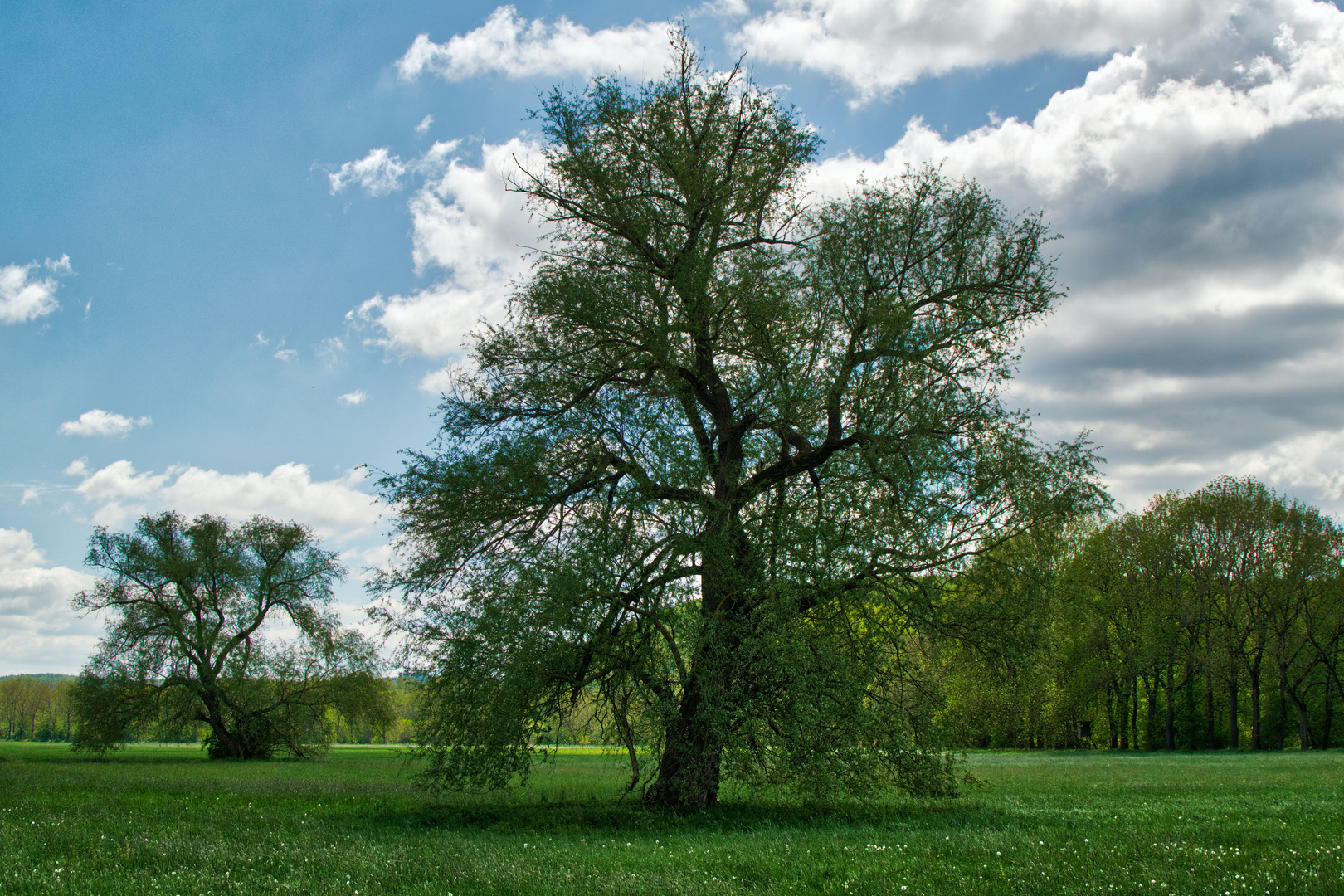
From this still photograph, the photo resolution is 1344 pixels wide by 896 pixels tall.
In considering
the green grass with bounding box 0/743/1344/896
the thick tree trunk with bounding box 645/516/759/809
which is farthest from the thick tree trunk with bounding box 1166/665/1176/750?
the thick tree trunk with bounding box 645/516/759/809

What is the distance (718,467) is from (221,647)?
3677 centimetres

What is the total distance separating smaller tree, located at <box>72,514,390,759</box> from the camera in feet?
134

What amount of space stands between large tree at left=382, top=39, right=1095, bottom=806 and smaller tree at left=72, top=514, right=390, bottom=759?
30.3 meters

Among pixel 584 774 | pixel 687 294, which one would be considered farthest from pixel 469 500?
pixel 584 774

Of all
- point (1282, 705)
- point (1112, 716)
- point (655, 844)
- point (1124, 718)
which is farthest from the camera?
point (1112, 716)

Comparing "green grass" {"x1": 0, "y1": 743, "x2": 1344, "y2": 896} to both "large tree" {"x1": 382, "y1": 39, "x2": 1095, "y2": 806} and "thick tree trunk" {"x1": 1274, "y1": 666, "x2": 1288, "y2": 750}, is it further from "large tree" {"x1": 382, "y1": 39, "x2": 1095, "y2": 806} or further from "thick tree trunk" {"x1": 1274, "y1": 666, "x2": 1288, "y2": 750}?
"thick tree trunk" {"x1": 1274, "y1": 666, "x2": 1288, "y2": 750}

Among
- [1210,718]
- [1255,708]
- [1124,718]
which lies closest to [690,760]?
[1255,708]

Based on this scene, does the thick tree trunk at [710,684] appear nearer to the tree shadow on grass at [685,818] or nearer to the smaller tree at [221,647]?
the tree shadow on grass at [685,818]

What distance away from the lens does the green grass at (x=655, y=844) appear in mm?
9234

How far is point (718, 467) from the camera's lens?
16984 mm

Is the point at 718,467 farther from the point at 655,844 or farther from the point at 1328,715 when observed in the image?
the point at 1328,715

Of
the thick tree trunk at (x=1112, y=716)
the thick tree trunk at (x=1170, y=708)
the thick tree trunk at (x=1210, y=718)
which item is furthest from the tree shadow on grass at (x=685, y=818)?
the thick tree trunk at (x=1112, y=716)

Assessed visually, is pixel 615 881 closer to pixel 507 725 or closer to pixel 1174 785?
pixel 507 725

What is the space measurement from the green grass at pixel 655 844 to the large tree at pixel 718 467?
146cm
